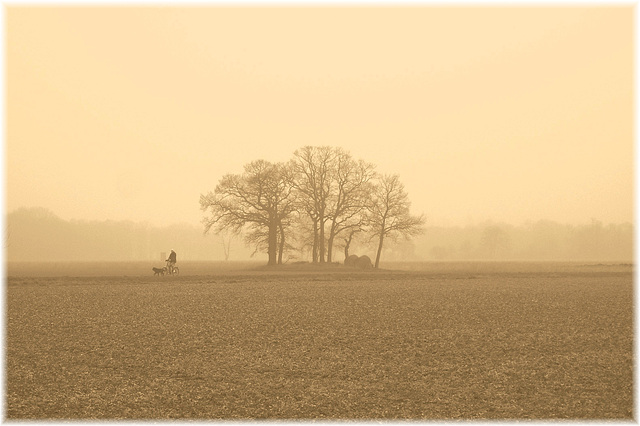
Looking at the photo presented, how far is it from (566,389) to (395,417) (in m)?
4.26

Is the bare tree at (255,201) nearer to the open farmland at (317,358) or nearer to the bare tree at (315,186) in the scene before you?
the bare tree at (315,186)

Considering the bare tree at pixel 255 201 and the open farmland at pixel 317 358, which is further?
the bare tree at pixel 255 201

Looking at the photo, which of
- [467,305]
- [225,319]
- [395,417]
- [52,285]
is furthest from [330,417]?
[52,285]

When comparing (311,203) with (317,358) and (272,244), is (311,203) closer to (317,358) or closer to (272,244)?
(272,244)

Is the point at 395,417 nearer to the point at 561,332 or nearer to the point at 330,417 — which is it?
the point at 330,417

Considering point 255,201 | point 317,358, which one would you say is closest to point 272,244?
point 255,201

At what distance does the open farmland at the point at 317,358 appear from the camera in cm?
1155

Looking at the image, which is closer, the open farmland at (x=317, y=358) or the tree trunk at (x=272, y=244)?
the open farmland at (x=317, y=358)

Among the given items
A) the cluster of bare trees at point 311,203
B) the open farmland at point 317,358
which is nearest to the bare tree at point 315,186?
the cluster of bare trees at point 311,203

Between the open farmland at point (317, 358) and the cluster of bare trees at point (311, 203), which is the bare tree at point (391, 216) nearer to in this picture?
the cluster of bare trees at point (311, 203)

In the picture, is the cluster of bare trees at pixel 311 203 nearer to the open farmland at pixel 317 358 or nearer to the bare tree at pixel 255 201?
the bare tree at pixel 255 201

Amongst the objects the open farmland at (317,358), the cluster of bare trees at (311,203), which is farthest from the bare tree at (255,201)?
the open farmland at (317,358)

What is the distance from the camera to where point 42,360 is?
14.9 meters

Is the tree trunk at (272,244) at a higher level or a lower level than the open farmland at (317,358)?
higher
